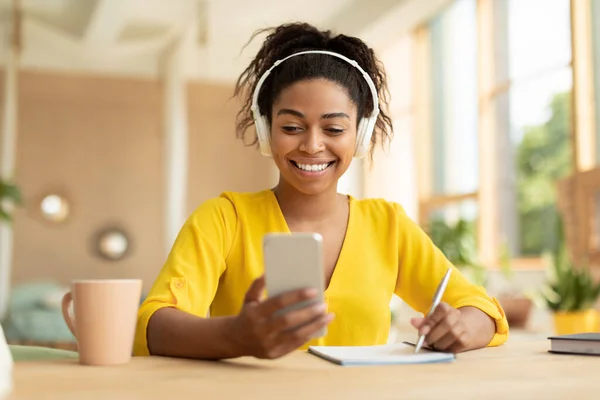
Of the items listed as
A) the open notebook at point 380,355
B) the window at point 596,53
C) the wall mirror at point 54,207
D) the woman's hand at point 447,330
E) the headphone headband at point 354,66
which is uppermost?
the window at point 596,53

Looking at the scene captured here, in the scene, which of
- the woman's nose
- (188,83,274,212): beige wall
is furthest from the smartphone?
(188,83,274,212): beige wall

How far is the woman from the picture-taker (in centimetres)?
124

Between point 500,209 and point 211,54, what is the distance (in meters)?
4.02

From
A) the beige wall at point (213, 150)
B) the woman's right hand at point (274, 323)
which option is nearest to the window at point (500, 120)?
the beige wall at point (213, 150)

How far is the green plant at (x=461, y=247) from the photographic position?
Answer: 3.78 metres

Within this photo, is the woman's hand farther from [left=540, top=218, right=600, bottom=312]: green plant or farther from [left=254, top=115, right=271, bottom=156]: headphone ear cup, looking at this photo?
[left=540, top=218, right=600, bottom=312]: green plant

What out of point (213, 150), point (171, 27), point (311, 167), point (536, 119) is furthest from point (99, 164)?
point (311, 167)

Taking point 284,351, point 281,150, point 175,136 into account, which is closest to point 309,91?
point 281,150

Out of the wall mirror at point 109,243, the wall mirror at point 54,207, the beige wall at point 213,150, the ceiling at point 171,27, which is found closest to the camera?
the ceiling at point 171,27

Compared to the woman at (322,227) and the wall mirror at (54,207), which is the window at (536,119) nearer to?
the woman at (322,227)

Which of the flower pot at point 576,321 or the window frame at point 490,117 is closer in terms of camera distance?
the flower pot at point 576,321

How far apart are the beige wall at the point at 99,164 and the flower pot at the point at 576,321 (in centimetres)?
562

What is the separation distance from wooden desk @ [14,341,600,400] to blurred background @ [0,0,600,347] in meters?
2.15

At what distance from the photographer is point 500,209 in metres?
5.33
